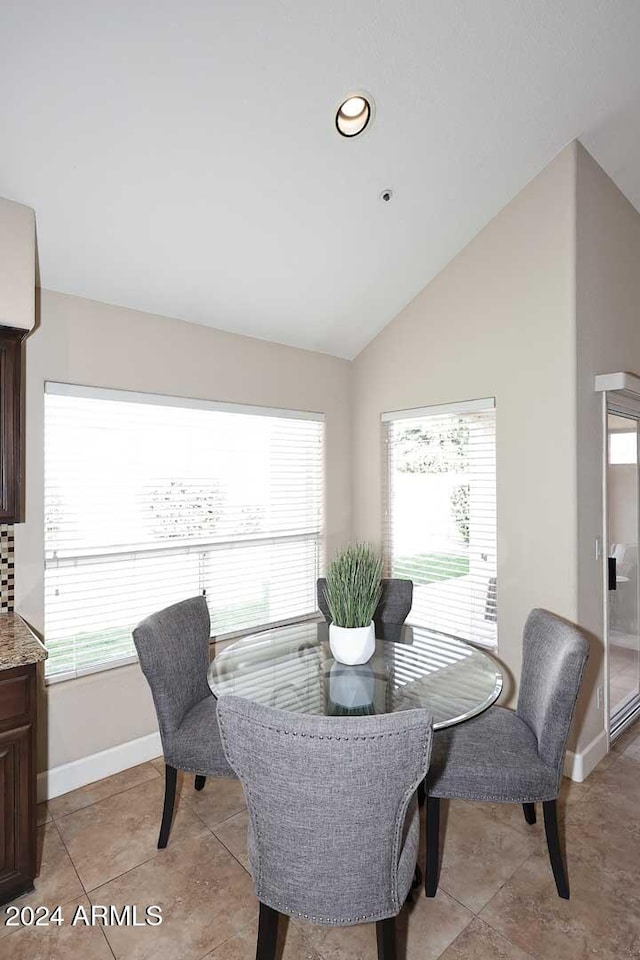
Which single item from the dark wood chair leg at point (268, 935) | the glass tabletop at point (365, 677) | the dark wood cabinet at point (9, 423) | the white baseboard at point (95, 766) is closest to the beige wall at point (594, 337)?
the glass tabletop at point (365, 677)

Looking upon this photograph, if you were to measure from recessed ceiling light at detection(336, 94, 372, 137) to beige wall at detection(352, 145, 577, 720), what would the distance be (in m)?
1.16

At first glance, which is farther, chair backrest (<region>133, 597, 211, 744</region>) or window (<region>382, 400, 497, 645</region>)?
window (<region>382, 400, 497, 645</region>)

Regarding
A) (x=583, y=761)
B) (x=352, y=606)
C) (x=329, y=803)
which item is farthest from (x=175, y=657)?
(x=583, y=761)

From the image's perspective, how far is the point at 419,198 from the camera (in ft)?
9.04

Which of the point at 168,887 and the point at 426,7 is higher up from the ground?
the point at 426,7

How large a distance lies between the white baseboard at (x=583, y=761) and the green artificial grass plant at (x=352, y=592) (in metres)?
1.46

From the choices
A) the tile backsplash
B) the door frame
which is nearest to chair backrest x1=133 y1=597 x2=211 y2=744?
the tile backsplash

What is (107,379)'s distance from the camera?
2801 millimetres

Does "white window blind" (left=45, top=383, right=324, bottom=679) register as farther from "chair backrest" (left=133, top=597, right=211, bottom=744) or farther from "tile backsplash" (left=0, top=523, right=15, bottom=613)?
"chair backrest" (left=133, top=597, right=211, bottom=744)

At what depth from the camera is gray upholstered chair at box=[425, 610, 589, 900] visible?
1.92 meters

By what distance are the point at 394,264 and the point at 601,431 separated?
5.13 ft

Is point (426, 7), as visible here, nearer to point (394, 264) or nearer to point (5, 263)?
point (394, 264)

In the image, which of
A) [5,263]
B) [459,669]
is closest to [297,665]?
[459,669]

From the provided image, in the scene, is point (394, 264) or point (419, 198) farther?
point (394, 264)
